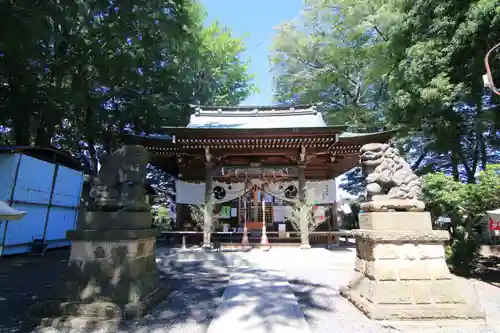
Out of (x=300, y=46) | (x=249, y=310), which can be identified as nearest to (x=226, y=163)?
(x=249, y=310)

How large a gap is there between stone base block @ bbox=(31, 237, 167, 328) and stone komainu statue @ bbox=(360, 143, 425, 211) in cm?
348

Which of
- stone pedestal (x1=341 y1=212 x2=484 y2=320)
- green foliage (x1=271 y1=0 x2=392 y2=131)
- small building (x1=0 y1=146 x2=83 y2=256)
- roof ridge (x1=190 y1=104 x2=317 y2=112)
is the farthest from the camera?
green foliage (x1=271 y1=0 x2=392 y2=131)

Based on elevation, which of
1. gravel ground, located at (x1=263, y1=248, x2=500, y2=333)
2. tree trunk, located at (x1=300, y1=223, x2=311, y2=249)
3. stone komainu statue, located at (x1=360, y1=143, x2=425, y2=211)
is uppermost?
stone komainu statue, located at (x1=360, y1=143, x2=425, y2=211)

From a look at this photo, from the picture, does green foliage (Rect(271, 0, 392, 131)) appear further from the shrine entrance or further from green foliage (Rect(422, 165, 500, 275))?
green foliage (Rect(422, 165, 500, 275))

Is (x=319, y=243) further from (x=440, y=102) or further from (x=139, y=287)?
(x=139, y=287)

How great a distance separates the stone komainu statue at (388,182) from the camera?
432cm

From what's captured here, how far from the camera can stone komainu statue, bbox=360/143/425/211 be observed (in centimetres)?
432

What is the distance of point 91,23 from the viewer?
7.77m

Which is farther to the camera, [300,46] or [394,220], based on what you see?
[300,46]

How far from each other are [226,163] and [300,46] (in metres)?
11.9

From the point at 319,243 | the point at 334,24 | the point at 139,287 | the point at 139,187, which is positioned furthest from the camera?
the point at 334,24

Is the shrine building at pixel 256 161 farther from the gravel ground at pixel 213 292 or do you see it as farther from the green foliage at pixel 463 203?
the green foliage at pixel 463 203

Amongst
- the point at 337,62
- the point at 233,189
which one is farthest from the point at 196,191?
the point at 337,62

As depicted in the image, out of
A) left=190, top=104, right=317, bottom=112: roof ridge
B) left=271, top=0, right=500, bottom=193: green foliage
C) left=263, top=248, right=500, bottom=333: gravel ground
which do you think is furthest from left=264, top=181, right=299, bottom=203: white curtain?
left=271, top=0, right=500, bottom=193: green foliage
